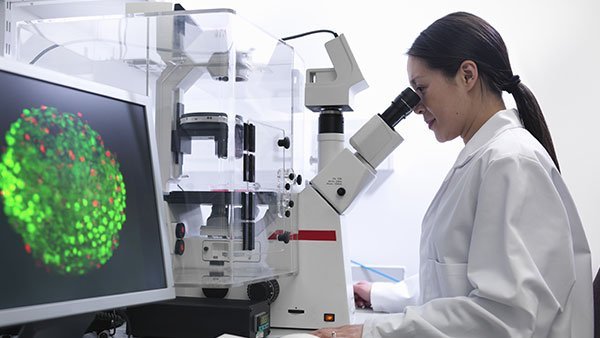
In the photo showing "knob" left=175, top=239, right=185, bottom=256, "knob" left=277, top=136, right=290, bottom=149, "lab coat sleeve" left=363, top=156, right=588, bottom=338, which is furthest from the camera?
"knob" left=277, top=136, right=290, bottom=149

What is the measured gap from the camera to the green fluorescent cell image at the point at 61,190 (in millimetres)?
629

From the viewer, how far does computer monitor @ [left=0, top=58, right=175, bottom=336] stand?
0.62 m

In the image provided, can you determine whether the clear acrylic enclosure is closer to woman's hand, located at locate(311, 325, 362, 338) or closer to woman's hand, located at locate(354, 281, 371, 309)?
woman's hand, located at locate(311, 325, 362, 338)

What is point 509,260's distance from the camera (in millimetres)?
899

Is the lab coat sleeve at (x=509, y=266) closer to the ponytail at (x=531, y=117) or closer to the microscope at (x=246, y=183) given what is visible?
the ponytail at (x=531, y=117)

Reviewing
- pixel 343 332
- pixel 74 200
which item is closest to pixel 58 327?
pixel 74 200

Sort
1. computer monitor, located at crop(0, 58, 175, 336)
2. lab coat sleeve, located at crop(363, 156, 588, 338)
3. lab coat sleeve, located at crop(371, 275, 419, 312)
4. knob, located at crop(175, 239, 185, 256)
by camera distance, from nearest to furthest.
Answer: computer monitor, located at crop(0, 58, 175, 336) < lab coat sleeve, located at crop(363, 156, 588, 338) < knob, located at crop(175, 239, 185, 256) < lab coat sleeve, located at crop(371, 275, 419, 312)

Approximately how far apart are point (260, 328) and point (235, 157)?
0.39 metres

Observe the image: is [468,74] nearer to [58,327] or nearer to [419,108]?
[419,108]

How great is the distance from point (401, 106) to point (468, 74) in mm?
201

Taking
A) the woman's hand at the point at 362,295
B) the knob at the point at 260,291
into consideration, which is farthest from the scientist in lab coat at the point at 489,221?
the woman's hand at the point at 362,295

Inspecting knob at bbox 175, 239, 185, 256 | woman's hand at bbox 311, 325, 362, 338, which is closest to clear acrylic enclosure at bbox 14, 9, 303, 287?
knob at bbox 175, 239, 185, 256

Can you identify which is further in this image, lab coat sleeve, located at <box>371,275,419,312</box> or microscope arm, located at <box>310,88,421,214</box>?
lab coat sleeve, located at <box>371,275,419,312</box>

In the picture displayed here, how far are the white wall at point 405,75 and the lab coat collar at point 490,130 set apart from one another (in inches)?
37.8
